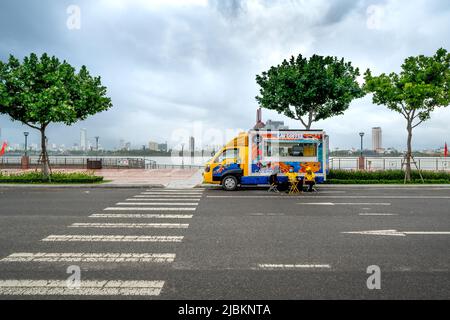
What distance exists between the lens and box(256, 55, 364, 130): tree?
80.7ft

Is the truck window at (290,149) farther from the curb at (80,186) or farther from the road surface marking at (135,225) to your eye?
the road surface marking at (135,225)

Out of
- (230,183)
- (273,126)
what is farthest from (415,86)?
(230,183)

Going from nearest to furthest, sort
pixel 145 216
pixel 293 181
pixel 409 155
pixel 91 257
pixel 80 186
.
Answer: pixel 91 257 → pixel 145 216 → pixel 293 181 → pixel 80 186 → pixel 409 155

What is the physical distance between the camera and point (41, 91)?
2098 centimetres

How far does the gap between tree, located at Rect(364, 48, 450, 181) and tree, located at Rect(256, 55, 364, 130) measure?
254 centimetres

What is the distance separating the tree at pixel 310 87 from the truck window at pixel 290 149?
6.99m

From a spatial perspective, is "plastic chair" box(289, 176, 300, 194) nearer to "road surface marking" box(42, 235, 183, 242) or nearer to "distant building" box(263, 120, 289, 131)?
"distant building" box(263, 120, 289, 131)

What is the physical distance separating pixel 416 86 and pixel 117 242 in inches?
792

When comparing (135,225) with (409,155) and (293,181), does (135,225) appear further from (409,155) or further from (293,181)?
(409,155)

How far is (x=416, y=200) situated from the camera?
47.6 ft

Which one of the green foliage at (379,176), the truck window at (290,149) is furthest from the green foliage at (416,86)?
the truck window at (290,149)

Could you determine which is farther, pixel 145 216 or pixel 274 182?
pixel 274 182
